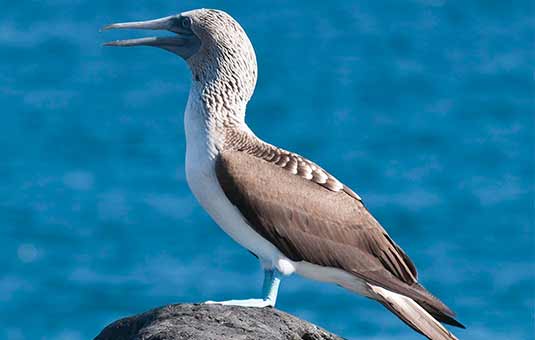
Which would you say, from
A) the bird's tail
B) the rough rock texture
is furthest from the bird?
the rough rock texture

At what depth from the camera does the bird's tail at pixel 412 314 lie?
43.1 feet

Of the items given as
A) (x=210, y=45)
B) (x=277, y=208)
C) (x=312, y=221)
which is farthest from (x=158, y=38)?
(x=312, y=221)

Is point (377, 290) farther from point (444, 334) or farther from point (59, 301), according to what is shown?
point (59, 301)

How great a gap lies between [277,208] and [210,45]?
1632mm

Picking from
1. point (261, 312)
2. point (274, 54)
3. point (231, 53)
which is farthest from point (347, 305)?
point (261, 312)

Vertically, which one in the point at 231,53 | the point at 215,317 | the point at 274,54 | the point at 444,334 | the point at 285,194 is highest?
the point at 274,54

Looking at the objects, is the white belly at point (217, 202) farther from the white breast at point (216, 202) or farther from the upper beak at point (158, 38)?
the upper beak at point (158, 38)

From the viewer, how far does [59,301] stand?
28688 millimetres

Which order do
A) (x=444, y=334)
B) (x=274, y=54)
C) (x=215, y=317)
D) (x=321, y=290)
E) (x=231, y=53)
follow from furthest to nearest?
1. (x=274, y=54)
2. (x=321, y=290)
3. (x=231, y=53)
4. (x=444, y=334)
5. (x=215, y=317)

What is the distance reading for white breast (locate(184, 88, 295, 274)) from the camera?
13.4 meters

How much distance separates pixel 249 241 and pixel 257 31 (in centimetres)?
2329

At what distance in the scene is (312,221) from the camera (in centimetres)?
1378

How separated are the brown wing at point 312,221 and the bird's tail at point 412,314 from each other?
0.11 meters

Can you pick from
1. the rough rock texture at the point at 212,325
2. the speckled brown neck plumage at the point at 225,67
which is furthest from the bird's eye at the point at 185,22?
the rough rock texture at the point at 212,325
